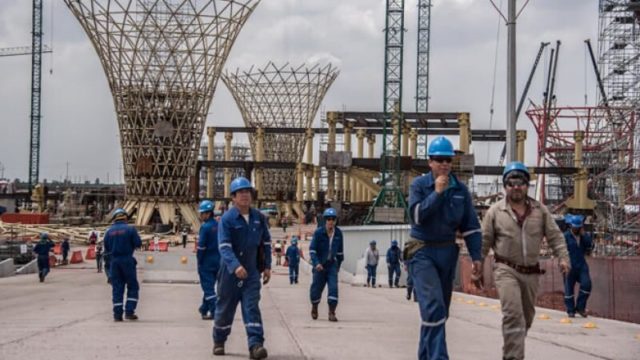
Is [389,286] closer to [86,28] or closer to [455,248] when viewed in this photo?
[455,248]

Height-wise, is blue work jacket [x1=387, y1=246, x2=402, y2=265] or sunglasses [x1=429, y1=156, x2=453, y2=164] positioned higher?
sunglasses [x1=429, y1=156, x2=453, y2=164]

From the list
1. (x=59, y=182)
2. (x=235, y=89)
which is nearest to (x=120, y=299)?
(x=235, y=89)

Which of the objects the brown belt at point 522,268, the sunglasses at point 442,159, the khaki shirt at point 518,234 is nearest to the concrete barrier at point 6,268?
the khaki shirt at point 518,234

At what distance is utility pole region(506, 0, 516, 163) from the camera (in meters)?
17.9

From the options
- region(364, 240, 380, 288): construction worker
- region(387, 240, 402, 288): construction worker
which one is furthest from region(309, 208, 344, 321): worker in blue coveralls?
region(364, 240, 380, 288): construction worker

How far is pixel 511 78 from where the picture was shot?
59.4 feet

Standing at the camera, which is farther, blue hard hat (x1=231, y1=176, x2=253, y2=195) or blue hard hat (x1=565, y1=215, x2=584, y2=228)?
blue hard hat (x1=565, y1=215, x2=584, y2=228)

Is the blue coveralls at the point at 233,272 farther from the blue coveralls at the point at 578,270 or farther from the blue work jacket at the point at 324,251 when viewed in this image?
the blue coveralls at the point at 578,270

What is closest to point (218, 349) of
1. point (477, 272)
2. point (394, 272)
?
point (477, 272)

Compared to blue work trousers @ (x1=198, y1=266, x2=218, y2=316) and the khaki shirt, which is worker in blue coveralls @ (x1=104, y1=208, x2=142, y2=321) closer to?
blue work trousers @ (x1=198, y1=266, x2=218, y2=316)

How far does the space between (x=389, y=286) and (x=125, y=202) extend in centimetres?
4273

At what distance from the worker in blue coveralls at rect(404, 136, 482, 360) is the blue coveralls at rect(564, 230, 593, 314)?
7320 millimetres

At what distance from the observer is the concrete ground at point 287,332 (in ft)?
30.9

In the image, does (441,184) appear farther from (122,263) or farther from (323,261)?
(122,263)
